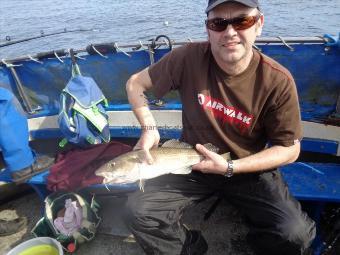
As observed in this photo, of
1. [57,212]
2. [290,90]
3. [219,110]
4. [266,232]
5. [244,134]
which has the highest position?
[290,90]

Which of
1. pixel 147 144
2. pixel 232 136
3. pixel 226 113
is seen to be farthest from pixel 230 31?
pixel 147 144

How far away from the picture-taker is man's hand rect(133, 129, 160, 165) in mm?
3070

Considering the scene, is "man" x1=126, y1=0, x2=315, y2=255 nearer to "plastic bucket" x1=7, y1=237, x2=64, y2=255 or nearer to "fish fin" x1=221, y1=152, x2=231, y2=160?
"fish fin" x1=221, y1=152, x2=231, y2=160

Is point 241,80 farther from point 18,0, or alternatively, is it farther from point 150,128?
point 18,0

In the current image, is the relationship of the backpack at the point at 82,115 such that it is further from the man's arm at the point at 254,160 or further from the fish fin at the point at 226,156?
the fish fin at the point at 226,156

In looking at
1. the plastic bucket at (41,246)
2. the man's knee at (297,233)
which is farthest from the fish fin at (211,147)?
the plastic bucket at (41,246)

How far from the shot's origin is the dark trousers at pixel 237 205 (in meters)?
3.00

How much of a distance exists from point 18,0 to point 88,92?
40114 millimetres

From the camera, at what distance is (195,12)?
18.8 m

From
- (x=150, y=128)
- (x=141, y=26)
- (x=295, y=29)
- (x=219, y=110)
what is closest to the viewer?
(x=219, y=110)

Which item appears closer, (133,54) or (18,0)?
(133,54)

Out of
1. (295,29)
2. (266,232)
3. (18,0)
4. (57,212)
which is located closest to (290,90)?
(266,232)

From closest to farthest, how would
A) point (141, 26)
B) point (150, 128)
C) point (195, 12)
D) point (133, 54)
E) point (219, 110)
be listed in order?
point (219, 110)
point (150, 128)
point (133, 54)
point (141, 26)
point (195, 12)

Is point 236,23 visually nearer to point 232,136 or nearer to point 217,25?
point 217,25
